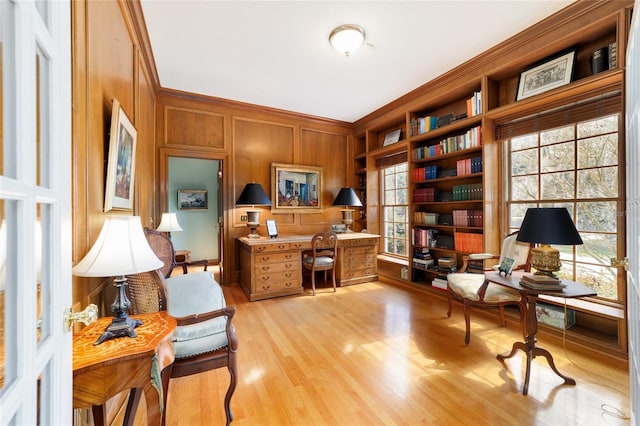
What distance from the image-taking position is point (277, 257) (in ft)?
12.3

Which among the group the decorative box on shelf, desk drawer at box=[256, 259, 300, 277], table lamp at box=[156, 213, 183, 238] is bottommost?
the decorative box on shelf

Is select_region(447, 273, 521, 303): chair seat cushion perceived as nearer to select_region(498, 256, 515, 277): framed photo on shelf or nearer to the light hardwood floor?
select_region(498, 256, 515, 277): framed photo on shelf

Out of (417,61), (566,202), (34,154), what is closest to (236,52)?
(417,61)

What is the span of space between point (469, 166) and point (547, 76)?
1.10 metres

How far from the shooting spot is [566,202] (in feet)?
8.41

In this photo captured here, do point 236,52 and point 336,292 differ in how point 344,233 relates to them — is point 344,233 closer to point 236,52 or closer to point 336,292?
point 336,292

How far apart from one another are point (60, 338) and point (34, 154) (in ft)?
1.63

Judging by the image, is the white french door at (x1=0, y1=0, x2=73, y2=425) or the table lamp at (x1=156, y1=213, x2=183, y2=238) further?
the table lamp at (x1=156, y1=213, x2=183, y2=238)

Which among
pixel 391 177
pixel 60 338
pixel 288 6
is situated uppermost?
pixel 288 6

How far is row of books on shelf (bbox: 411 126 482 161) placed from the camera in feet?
10.5

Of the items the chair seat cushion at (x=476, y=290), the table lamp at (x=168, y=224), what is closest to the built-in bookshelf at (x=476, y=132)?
the chair seat cushion at (x=476, y=290)

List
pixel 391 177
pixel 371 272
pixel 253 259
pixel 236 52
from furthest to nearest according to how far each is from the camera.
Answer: pixel 391 177 → pixel 371 272 → pixel 253 259 → pixel 236 52

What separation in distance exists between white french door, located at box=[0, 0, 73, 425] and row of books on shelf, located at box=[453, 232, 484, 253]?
11.7 ft

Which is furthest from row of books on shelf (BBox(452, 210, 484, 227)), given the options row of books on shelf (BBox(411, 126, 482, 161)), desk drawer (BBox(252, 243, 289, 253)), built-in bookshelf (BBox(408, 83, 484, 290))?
desk drawer (BBox(252, 243, 289, 253))
